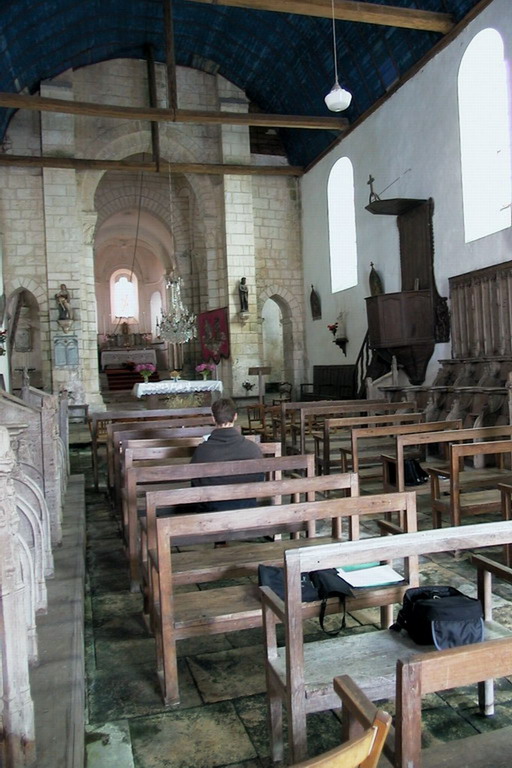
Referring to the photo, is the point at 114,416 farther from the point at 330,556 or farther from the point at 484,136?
the point at 484,136

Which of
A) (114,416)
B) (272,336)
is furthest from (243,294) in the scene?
(114,416)

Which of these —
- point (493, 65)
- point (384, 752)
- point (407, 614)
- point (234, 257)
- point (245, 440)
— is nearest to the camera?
point (384, 752)

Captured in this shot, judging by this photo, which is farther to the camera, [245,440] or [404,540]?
[245,440]

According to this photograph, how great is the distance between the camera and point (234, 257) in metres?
15.0

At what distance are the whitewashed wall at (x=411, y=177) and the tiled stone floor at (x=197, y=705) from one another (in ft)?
23.2

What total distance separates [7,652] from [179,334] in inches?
418

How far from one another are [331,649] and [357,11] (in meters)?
9.28

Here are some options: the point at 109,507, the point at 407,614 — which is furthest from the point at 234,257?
the point at 407,614

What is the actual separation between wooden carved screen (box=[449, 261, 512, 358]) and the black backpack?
269 inches

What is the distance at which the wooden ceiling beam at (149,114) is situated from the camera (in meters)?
11.0

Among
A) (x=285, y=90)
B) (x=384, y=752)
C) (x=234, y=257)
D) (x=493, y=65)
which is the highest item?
(x=285, y=90)

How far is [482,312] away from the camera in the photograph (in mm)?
8867

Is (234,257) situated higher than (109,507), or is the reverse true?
(234,257)

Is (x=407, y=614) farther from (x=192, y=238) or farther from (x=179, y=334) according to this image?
(x=192, y=238)
